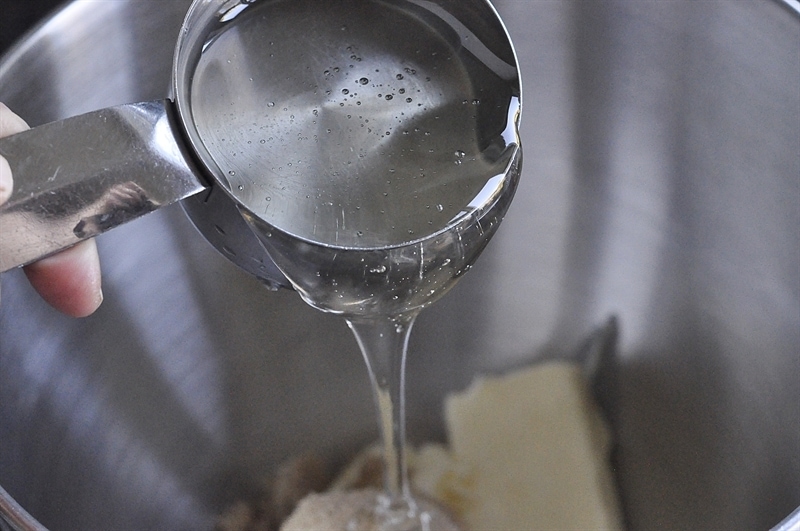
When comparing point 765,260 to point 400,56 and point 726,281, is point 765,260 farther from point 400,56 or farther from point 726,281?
point 400,56

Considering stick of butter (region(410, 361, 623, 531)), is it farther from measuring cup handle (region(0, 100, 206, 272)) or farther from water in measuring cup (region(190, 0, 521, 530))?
measuring cup handle (region(0, 100, 206, 272))

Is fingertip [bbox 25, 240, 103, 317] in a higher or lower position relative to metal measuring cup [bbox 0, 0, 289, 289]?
lower

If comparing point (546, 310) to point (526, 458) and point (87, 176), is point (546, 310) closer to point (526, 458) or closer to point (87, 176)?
point (526, 458)

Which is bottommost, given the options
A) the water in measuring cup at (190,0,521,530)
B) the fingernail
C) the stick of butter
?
the stick of butter

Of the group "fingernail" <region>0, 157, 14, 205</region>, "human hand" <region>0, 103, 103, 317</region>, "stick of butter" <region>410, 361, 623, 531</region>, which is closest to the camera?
"fingernail" <region>0, 157, 14, 205</region>

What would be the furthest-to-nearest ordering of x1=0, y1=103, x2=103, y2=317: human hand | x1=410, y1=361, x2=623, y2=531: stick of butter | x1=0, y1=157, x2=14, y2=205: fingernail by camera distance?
x1=410, y1=361, x2=623, y2=531: stick of butter → x1=0, y1=103, x2=103, y2=317: human hand → x1=0, y1=157, x2=14, y2=205: fingernail

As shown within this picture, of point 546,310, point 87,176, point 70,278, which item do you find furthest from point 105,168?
point 546,310

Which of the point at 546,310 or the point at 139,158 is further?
the point at 546,310

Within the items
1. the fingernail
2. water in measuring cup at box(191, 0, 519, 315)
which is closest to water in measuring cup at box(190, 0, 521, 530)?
water in measuring cup at box(191, 0, 519, 315)
